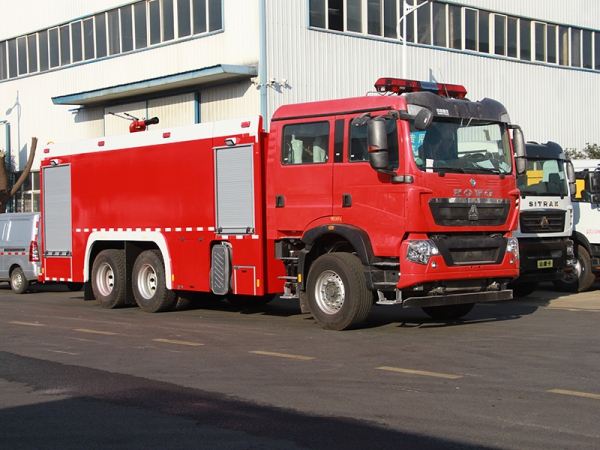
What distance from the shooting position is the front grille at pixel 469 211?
11.4m

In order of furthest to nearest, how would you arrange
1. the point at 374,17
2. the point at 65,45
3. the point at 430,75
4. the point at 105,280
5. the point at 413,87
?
the point at 65,45 < the point at 430,75 < the point at 374,17 < the point at 105,280 < the point at 413,87

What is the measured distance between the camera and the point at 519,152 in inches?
498

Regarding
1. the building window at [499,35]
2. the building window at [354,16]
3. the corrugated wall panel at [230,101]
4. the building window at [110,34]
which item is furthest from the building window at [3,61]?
the building window at [499,35]

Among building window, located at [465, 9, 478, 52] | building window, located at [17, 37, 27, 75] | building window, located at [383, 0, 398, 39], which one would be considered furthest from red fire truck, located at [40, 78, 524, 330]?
building window, located at [17, 37, 27, 75]

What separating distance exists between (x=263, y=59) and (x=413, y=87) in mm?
14354

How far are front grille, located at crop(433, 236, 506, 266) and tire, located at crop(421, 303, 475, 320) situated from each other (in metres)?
1.57

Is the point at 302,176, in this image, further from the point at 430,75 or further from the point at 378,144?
the point at 430,75

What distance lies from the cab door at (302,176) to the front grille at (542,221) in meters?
5.38

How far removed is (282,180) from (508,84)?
22.4 meters

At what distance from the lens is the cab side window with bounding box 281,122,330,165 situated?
12156 mm

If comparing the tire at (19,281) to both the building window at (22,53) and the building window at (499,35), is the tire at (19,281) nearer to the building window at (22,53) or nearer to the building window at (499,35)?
the building window at (22,53)

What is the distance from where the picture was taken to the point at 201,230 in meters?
14.1

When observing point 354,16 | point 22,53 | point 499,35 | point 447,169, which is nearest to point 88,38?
point 22,53

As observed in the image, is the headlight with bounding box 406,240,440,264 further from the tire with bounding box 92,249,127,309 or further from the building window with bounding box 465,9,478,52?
the building window with bounding box 465,9,478,52
